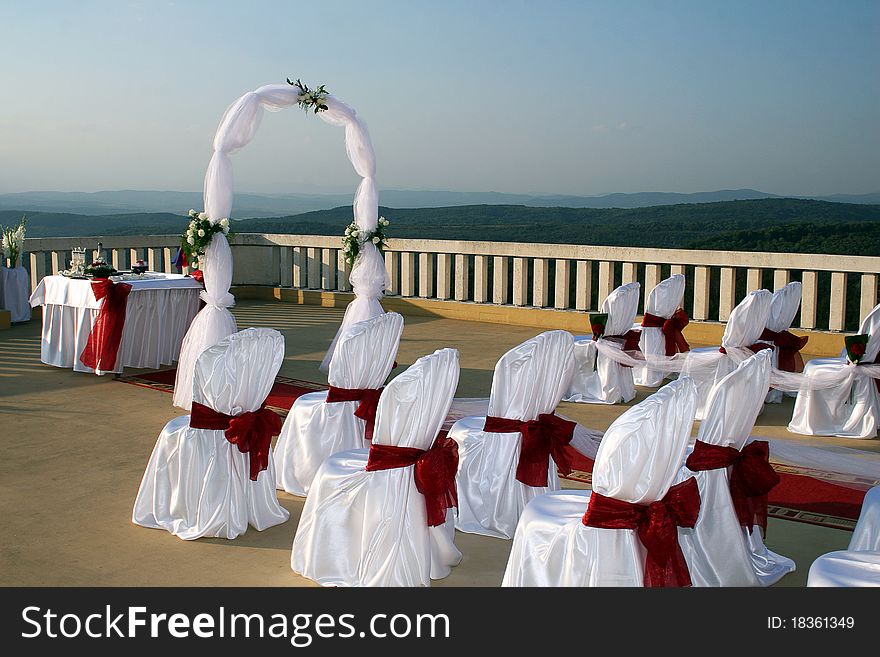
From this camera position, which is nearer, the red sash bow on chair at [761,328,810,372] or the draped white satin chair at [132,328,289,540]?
the draped white satin chair at [132,328,289,540]

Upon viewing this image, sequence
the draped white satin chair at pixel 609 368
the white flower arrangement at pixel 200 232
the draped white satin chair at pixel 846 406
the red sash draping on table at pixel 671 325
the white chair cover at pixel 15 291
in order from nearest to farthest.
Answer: the draped white satin chair at pixel 846 406 < the white flower arrangement at pixel 200 232 < the draped white satin chair at pixel 609 368 < the red sash draping on table at pixel 671 325 < the white chair cover at pixel 15 291

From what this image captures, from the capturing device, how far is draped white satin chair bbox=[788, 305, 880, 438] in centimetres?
732

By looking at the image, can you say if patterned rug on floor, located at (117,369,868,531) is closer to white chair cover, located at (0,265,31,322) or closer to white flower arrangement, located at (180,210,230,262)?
white flower arrangement, located at (180,210,230,262)

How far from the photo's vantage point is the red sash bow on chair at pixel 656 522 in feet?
11.8

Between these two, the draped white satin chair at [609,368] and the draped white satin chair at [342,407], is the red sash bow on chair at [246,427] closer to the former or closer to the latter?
the draped white satin chair at [342,407]

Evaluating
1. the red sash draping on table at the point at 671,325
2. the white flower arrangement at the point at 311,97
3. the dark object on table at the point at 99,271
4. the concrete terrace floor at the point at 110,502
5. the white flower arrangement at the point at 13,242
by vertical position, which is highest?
the white flower arrangement at the point at 311,97

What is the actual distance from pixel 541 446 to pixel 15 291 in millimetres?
9783

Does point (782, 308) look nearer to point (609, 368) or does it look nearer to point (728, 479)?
Result: point (609, 368)

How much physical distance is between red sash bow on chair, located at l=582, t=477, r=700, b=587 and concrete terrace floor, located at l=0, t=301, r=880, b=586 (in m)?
1.03

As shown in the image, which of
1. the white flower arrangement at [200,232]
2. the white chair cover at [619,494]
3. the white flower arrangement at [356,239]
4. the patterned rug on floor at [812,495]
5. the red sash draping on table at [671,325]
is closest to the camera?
the white chair cover at [619,494]

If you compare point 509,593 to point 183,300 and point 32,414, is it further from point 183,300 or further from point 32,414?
point 183,300

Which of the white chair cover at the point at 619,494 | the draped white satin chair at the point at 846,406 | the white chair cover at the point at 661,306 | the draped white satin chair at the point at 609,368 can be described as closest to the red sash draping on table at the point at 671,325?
the white chair cover at the point at 661,306

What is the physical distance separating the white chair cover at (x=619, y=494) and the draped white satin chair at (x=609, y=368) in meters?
4.66

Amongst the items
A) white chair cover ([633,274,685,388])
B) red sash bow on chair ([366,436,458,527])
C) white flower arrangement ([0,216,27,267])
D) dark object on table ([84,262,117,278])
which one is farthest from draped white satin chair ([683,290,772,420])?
white flower arrangement ([0,216,27,267])
